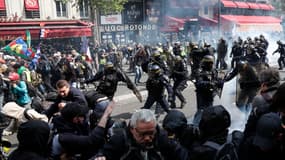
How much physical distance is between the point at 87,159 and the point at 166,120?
787 millimetres

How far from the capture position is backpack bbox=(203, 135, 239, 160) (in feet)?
7.92

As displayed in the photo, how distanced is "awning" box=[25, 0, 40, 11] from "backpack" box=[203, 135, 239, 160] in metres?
23.9

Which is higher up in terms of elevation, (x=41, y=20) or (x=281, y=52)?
(x=41, y=20)

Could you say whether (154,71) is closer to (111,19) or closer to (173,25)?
(111,19)

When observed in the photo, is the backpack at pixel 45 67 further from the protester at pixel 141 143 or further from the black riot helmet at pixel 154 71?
the protester at pixel 141 143

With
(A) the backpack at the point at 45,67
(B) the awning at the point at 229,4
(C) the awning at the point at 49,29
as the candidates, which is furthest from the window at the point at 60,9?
(B) the awning at the point at 229,4

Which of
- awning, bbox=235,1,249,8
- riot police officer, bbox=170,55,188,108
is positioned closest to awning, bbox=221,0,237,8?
awning, bbox=235,1,249,8

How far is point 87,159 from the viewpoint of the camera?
3.30m

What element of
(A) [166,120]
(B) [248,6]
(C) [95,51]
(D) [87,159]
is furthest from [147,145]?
(B) [248,6]

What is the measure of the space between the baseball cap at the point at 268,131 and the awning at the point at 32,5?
79.6 feet

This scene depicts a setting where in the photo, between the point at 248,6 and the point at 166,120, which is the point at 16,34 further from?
the point at 248,6

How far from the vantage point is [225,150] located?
2.44 metres

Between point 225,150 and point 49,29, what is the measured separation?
22945 millimetres

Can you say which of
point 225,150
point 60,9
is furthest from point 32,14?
point 225,150
